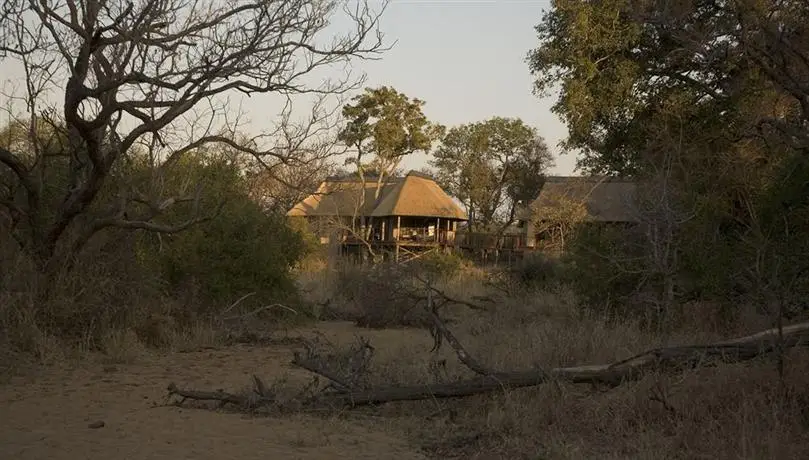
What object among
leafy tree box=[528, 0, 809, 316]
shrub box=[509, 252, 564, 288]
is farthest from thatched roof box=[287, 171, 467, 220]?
leafy tree box=[528, 0, 809, 316]

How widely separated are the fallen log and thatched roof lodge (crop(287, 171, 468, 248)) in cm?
3367

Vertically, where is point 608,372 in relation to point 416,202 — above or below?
below

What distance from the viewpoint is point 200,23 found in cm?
1133

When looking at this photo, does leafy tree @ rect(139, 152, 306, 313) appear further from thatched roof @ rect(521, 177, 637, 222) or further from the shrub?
thatched roof @ rect(521, 177, 637, 222)

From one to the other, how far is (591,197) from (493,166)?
17.7 m

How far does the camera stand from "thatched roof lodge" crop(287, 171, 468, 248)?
4259cm

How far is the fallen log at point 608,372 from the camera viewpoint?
23.9 ft

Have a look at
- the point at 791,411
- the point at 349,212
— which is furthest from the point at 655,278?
the point at 349,212

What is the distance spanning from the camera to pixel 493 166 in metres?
53.3

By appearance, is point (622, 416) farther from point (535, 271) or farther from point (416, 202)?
point (416, 202)

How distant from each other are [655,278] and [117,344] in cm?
843

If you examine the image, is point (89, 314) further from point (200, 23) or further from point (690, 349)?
point (690, 349)

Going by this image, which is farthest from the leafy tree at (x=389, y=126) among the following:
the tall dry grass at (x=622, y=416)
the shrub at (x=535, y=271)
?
the tall dry grass at (x=622, y=416)

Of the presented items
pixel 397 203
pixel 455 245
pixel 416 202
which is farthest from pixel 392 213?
pixel 455 245
